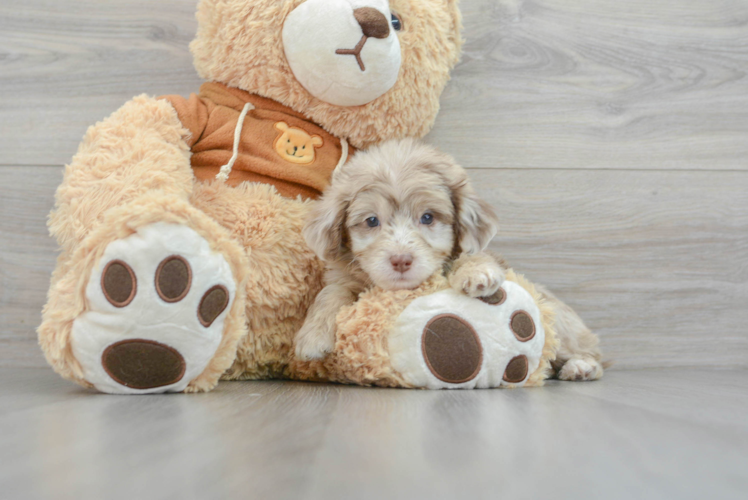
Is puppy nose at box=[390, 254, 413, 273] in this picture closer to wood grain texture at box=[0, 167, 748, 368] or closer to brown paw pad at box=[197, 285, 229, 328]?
brown paw pad at box=[197, 285, 229, 328]

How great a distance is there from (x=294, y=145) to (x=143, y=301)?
24.1 inches

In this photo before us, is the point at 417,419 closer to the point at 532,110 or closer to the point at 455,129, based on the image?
the point at 455,129

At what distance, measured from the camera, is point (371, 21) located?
4.23ft

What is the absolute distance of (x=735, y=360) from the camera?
180 centimetres

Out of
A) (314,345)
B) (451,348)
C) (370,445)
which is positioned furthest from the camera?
(314,345)

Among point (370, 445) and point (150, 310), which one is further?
point (150, 310)

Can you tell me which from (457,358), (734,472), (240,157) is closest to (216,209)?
(240,157)

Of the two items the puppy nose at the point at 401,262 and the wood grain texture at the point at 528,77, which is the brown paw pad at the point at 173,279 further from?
the wood grain texture at the point at 528,77

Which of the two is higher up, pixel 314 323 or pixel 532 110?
pixel 532 110

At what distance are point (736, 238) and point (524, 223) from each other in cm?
69

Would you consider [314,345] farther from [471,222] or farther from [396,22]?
[396,22]

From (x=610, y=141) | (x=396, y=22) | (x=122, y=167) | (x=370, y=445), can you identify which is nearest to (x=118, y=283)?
(x=122, y=167)

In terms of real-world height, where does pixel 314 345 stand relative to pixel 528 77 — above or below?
below

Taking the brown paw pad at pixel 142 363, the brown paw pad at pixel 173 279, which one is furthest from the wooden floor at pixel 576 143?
the brown paw pad at pixel 173 279
